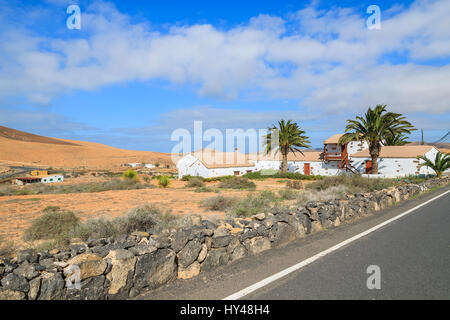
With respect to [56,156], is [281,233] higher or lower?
lower

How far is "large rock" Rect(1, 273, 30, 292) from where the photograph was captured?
319 cm

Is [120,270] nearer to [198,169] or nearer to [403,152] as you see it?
[198,169]

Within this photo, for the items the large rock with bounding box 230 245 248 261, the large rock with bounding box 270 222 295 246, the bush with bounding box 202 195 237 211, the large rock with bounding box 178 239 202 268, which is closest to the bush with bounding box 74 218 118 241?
the large rock with bounding box 178 239 202 268

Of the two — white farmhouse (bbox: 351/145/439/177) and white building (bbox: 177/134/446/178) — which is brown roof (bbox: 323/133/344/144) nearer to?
white building (bbox: 177/134/446/178)

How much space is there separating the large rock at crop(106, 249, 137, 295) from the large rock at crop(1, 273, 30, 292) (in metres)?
0.93

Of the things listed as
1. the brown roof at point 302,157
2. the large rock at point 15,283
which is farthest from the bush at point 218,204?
the brown roof at point 302,157

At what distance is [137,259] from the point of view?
4.12m

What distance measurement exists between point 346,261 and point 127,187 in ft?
79.4

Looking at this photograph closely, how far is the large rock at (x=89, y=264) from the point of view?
3584mm

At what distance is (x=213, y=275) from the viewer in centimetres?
475

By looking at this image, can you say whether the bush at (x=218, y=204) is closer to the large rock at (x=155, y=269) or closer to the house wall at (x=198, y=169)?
the large rock at (x=155, y=269)

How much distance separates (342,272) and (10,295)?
15.4ft

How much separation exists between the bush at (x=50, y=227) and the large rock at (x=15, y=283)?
512 cm

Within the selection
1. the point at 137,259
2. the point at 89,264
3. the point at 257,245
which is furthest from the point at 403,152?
the point at 89,264
